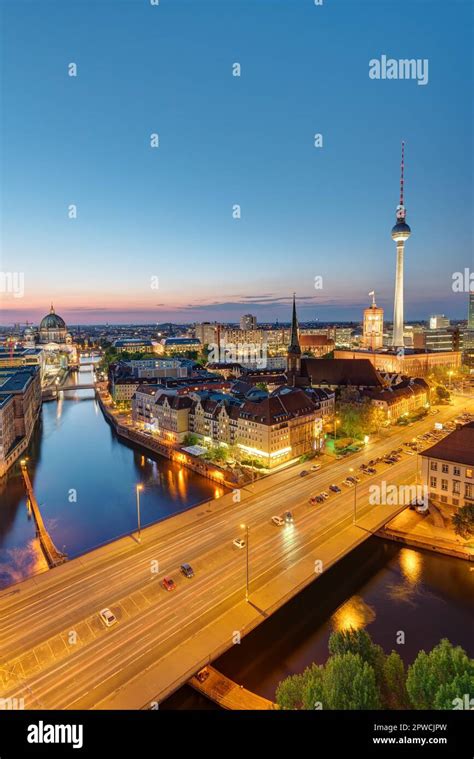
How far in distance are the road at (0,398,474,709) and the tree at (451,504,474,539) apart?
12.1 feet

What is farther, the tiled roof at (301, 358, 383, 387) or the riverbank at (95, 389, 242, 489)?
the tiled roof at (301, 358, 383, 387)

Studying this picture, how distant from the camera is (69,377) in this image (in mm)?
101812

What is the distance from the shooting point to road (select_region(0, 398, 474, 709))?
12703mm

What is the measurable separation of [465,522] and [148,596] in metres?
15.1

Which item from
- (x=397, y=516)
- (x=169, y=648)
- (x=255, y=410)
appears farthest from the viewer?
(x=255, y=410)

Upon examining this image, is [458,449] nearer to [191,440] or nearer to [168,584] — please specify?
[168,584]

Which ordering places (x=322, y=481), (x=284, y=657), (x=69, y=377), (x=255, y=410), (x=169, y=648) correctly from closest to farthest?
1. (x=169, y=648)
2. (x=284, y=657)
3. (x=322, y=481)
4. (x=255, y=410)
5. (x=69, y=377)

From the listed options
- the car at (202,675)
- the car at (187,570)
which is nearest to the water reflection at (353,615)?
the car at (202,675)

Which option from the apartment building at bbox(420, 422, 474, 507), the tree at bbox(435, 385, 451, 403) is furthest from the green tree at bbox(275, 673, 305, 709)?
the tree at bbox(435, 385, 451, 403)

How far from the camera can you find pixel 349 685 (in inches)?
396

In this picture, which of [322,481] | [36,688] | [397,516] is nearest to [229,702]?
[36,688]

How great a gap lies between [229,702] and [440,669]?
6.09 meters

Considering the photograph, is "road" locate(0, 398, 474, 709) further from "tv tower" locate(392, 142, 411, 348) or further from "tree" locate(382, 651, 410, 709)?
"tv tower" locate(392, 142, 411, 348)

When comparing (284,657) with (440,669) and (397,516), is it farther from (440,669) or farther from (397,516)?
(397,516)
